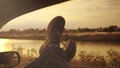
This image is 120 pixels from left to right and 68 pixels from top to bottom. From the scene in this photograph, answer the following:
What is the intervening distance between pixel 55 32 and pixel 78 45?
0.16 metres

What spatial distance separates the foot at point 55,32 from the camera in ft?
5.96

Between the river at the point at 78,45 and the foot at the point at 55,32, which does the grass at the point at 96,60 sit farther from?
the foot at the point at 55,32

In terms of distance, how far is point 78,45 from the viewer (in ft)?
5.86

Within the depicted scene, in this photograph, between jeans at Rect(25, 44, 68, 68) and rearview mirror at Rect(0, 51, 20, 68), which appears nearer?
jeans at Rect(25, 44, 68, 68)

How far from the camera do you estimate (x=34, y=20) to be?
1.89 meters

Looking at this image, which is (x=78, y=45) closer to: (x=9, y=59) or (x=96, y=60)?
(x=96, y=60)

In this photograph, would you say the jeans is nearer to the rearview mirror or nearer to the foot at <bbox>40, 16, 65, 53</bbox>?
the foot at <bbox>40, 16, 65, 53</bbox>

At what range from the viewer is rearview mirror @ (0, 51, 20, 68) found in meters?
1.90

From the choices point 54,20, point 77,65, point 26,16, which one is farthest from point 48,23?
point 77,65

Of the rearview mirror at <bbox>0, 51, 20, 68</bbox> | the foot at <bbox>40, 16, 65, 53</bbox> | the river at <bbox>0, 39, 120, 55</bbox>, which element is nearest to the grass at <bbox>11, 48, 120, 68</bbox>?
the river at <bbox>0, 39, 120, 55</bbox>

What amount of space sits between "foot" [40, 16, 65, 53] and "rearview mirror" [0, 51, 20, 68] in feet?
0.63

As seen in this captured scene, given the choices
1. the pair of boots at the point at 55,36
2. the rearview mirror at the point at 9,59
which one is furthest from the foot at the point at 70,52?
the rearview mirror at the point at 9,59

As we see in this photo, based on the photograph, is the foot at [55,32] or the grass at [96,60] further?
the foot at [55,32]

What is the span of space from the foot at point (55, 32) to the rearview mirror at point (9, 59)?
0.19m
